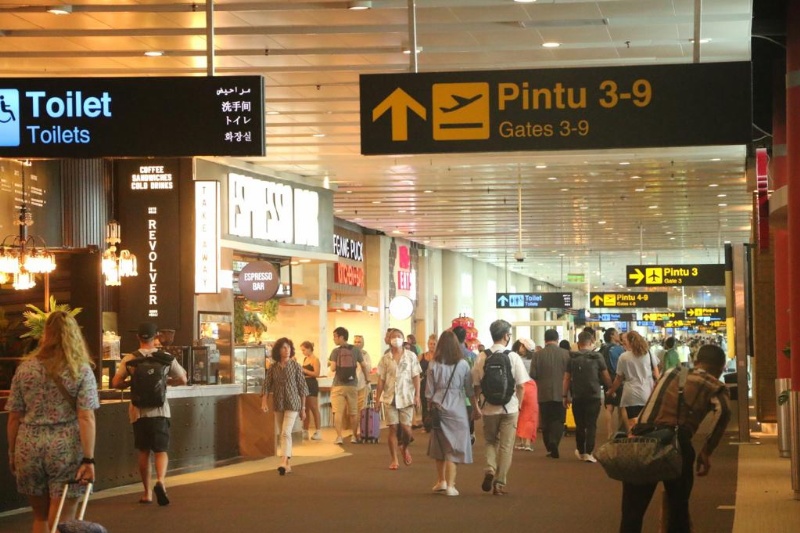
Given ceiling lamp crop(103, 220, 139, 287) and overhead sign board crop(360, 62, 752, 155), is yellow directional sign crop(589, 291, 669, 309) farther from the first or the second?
overhead sign board crop(360, 62, 752, 155)

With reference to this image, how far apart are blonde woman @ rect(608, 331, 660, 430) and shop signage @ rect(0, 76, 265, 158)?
7.68m

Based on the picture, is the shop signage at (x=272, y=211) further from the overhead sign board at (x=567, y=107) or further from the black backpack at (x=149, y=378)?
the overhead sign board at (x=567, y=107)

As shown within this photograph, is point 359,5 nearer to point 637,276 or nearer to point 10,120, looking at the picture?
point 10,120

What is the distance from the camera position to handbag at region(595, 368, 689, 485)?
7270 mm

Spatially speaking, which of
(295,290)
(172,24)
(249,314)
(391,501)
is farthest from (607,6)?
(295,290)

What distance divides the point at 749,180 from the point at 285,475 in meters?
10.3

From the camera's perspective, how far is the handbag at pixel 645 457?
727cm

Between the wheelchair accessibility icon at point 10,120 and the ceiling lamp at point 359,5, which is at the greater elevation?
the ceiling lamp at point 359,5

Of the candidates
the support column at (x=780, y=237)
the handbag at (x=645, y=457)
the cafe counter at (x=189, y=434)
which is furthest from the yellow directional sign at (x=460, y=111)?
the support column at (x=780, y=237)

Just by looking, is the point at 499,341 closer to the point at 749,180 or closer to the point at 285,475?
the point at 285,475

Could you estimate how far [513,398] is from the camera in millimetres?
12305

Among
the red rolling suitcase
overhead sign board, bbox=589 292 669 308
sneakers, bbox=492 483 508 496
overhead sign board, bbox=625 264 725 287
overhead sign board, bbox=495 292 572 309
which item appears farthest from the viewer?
overhead sign board, bbox=495 292 572 309

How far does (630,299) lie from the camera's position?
1563 inches

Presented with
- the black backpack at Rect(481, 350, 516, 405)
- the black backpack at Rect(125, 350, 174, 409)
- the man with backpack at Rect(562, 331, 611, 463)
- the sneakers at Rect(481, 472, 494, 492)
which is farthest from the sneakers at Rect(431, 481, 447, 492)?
the man with backpack at Rect(562, 331, 611, 463)
